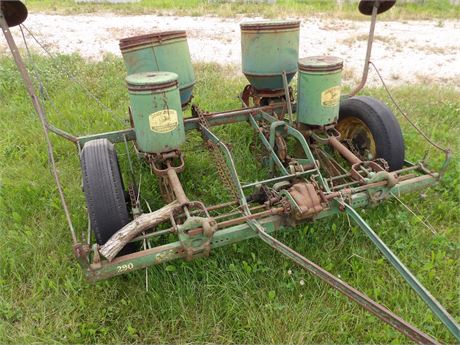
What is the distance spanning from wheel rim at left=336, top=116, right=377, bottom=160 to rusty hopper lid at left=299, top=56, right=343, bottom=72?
0.73m

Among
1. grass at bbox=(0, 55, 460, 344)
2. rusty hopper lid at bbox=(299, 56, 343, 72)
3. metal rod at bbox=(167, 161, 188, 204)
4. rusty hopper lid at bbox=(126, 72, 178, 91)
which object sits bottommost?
grass at bbox=(0, 55, 460, 344)

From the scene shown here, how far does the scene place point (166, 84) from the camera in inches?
118

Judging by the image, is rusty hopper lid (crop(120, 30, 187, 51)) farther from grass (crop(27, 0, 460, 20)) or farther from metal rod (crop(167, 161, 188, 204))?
grass (crop(27, 0, 460, 20))

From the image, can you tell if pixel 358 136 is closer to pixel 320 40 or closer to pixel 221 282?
pixel 221 282

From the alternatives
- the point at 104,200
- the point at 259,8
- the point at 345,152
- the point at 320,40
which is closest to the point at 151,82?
the point at 104,200

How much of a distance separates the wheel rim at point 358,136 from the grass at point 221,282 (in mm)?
555

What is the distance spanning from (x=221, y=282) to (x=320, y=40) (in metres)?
7.95

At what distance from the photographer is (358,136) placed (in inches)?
159

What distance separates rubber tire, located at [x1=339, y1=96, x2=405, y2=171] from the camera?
3.60 metres

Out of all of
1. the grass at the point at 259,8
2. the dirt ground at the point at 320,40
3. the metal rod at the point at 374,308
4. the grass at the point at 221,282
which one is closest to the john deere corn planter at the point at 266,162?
the metal rod at the point at 374,308

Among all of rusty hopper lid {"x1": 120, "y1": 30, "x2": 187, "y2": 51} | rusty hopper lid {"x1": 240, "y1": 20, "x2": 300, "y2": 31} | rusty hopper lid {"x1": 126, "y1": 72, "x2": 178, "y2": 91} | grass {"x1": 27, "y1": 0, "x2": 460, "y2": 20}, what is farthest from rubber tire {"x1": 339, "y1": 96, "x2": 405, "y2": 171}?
grass {"x1": 27, "y1": 0, "x2": 460, "y2": 20}

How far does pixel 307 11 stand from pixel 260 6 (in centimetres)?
174

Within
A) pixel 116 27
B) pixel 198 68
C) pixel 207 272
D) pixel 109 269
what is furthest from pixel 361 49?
pixel 109 269

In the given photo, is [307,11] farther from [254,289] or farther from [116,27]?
[254,289]
